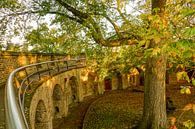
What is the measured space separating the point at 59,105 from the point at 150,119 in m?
7.59

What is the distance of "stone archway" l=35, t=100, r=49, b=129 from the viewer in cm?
1187

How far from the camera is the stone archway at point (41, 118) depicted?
11.9 meters

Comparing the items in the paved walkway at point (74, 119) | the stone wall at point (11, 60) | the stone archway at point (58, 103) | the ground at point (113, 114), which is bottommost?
the paved walkway at point (74, 119)

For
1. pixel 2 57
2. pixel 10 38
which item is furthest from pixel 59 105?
pixel 2 57

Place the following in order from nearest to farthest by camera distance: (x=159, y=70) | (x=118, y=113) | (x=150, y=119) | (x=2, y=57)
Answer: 1. (x=2, y=57)
2. (x=159, y=70)
3. (x=150, y=119)
4. (x=118, y=113)

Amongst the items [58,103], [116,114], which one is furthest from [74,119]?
[116,114]

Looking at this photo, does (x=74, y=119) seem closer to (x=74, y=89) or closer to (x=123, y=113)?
(x=123, y=113)

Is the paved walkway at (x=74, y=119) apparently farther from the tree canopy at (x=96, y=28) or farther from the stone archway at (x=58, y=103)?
the tree canopy at (x=96, y=28)

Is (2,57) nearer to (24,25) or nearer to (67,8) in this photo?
(24,25)

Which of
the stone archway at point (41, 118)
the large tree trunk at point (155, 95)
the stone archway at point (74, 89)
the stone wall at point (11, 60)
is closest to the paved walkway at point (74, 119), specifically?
the stone archway at point (74, 89)

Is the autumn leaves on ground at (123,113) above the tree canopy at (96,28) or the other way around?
the other way around

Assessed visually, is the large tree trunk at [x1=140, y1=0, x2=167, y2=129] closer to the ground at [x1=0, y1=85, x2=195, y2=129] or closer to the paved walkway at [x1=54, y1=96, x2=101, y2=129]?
the ground at [x1=0, y1=85, x2=195, y2=129]

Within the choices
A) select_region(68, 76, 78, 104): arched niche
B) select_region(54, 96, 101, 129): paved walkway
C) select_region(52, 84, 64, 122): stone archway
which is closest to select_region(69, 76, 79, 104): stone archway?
select_region(68, 76, 78, 104): arched niche

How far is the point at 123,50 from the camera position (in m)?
12.2
